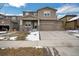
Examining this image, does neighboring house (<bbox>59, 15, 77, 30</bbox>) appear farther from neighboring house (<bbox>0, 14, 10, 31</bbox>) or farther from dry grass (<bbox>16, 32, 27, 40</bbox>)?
neighboring house (<bbox>0, 14, 10, 31</bbox>)

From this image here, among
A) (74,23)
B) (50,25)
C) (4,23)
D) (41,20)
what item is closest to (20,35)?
(4,23)

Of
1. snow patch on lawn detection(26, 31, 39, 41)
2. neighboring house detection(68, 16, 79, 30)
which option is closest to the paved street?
snow patch on lawn detection(26, 31, 39, 41)

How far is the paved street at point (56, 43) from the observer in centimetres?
350

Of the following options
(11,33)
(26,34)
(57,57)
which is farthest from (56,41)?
(11,33)

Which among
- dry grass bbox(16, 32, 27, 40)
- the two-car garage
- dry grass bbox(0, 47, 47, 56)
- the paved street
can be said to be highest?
the two-car garage

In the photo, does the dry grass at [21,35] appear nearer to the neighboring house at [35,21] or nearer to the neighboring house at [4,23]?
the neighboring house at [35,21]

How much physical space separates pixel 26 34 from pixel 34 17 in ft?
1.17

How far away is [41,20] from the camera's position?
12.1 feet

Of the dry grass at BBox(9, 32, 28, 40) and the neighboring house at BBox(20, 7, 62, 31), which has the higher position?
the neighboring house at BBox(20, 7, 62, 31)

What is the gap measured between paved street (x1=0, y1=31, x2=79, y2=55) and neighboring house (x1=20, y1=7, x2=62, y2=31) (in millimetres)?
121

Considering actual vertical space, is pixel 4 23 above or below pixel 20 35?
above

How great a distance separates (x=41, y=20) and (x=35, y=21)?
0.12 meters

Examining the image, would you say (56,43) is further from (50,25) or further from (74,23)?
(74,23)

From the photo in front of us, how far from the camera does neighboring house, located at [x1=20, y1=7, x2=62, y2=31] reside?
3.66m
